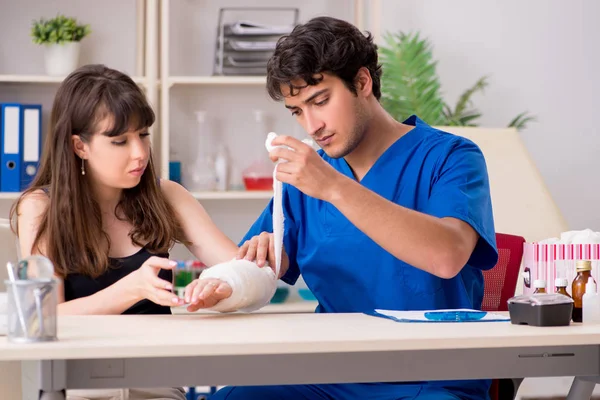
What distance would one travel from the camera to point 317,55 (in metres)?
1.84

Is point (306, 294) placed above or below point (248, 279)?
below

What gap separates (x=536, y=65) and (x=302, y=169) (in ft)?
8.42

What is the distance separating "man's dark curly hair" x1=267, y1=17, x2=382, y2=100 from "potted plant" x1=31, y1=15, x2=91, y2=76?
1.74 m

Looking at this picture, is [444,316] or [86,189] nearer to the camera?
[444,316]

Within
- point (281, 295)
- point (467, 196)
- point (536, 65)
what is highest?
point (536, 65)

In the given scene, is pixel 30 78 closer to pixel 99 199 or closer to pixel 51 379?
pixel 99 199

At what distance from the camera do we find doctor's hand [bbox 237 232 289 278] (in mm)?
1822

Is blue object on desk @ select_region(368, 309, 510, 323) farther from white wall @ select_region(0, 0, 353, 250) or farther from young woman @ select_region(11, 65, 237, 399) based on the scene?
white wall @ select_region(0, 0, 353, 250)

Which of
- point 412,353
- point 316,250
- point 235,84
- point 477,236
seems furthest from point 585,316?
point 235,84

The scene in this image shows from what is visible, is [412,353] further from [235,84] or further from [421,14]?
[421,14]

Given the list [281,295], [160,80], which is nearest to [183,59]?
[160,80]

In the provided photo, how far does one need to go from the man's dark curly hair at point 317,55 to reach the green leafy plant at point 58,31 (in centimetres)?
175

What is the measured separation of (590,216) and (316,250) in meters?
2.33

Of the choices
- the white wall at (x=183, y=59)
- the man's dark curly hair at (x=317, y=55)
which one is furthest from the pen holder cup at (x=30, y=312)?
the white wall at (x=183, y=59)
